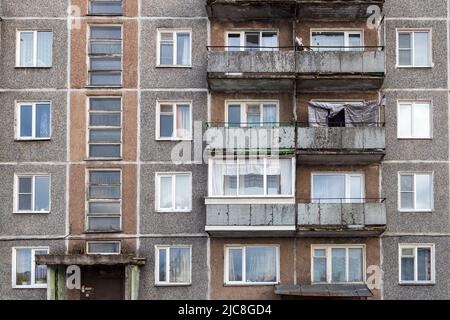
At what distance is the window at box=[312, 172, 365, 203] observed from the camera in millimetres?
29141

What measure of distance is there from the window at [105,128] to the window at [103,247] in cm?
303

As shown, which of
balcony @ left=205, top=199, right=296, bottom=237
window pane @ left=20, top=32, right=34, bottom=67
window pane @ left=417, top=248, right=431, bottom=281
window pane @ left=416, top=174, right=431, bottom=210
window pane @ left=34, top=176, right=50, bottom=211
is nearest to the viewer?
balcony @ left=205, top=199, right=296, bottom=237

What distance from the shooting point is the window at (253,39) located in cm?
2981

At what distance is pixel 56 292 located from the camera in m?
27.9

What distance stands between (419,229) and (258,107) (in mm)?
7113

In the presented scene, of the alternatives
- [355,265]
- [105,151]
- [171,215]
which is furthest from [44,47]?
[355,265]

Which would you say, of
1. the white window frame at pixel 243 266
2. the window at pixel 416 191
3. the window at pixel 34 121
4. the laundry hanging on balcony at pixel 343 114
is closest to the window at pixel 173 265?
the white window frame at pixel 243 266

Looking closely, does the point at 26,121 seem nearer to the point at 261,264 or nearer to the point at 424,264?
the point at 261,264

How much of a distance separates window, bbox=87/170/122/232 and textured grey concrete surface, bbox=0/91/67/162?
1.45 m

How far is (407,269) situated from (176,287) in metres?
8.04

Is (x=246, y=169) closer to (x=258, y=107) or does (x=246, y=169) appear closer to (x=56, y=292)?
(x=258, y=107)

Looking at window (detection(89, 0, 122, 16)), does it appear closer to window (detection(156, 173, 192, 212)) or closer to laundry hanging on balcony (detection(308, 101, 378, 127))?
window (detection(156, 173, 192, 212))

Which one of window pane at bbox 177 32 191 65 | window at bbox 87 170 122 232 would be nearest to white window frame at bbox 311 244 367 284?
window at bbox 87 170 122 232
